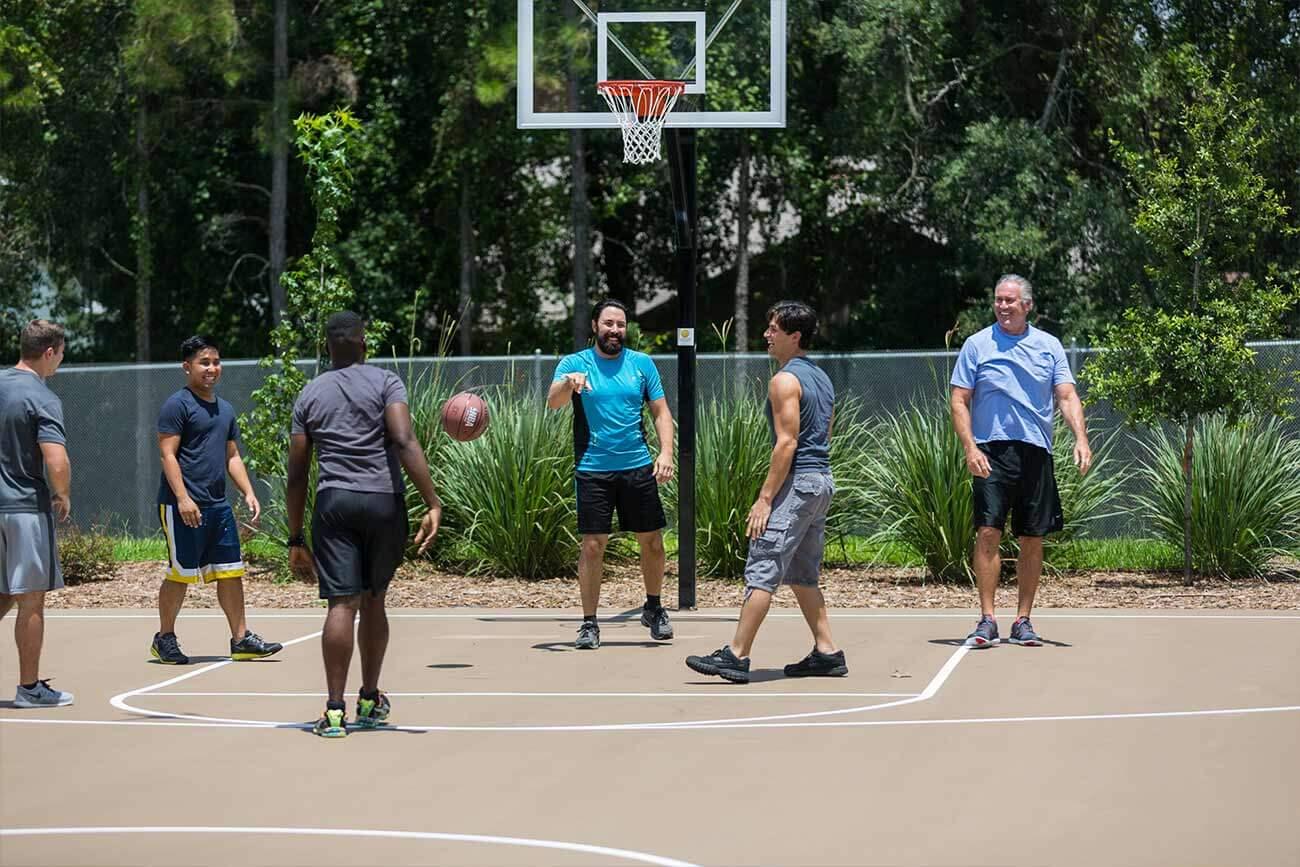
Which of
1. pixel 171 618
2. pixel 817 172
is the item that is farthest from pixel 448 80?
pixel 171 618

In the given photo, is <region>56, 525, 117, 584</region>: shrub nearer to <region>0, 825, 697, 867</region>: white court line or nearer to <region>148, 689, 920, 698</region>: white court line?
<region>148, 689, 920, 698</region>: white court line

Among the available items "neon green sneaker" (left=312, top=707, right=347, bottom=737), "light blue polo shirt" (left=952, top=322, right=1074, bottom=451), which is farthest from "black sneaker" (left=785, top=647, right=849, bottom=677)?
"neon green sneaker" (left=312, top=707, right=347, bottom=737)

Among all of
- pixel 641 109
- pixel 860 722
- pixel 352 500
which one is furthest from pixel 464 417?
pixel 860 722

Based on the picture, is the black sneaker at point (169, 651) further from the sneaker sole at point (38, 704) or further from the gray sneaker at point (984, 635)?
the gray sneaker at point (984, 635)

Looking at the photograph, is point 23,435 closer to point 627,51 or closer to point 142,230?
point 627,51

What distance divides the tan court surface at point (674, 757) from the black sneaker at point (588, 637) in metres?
0.11

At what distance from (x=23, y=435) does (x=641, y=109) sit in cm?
590

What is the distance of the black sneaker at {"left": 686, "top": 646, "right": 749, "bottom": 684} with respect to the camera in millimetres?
9234

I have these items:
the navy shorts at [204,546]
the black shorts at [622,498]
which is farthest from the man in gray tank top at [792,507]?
the navy shorts at [204,546]

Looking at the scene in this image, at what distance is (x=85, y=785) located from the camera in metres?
6.89

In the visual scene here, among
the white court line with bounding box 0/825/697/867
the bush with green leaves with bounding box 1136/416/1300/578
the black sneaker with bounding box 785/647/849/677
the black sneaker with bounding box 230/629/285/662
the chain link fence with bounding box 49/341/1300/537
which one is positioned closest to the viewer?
the white court line with bounding box 0/825/697/867

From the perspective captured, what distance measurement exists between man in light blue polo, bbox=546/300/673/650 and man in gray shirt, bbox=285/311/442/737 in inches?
103

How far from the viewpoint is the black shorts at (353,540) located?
7812 millimetres

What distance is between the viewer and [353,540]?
789cm
